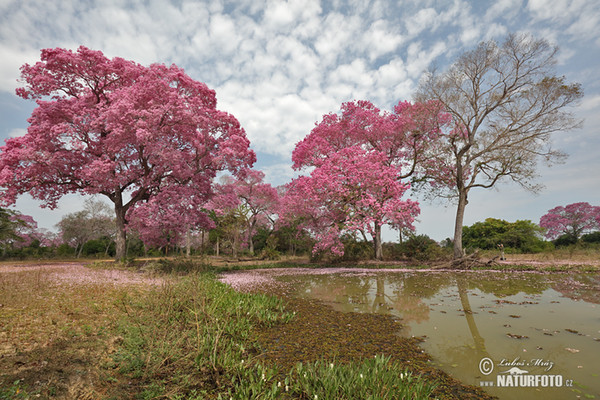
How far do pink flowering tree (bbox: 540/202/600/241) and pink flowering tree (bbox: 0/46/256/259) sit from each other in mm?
44247

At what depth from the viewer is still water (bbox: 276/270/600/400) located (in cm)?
344

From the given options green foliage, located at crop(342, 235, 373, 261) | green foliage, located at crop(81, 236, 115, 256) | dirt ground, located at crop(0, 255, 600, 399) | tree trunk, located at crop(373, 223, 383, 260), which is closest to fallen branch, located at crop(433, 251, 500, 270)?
tree trunk, located at crop(373, 223, 383, 260)

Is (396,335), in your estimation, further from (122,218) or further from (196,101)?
(122,218)

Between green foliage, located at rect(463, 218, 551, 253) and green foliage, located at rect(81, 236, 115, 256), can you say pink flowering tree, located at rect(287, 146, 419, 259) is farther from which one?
green foliage, located at rect(81, 236, 115, 256)

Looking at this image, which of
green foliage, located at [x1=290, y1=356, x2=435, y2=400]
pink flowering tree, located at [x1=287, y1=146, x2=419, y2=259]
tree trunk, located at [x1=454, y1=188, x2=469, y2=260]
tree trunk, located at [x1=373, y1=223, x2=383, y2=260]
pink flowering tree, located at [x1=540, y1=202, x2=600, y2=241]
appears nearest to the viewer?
green foliage, located at [x1=290, y1=356, x2=435, y2=400]

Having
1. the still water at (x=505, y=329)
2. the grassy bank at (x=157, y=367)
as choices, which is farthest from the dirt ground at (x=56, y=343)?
the still water at (x=505, y=329)

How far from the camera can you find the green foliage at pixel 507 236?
1147 inches

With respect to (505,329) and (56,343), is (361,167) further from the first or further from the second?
(56,343)

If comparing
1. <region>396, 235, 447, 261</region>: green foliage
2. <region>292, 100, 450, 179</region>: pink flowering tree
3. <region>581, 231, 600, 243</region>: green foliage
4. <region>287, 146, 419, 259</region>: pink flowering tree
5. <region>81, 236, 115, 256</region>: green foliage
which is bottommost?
<region>81, 236, 115, 256</region>: green foliage

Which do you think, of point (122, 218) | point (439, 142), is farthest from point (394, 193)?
point (122, 218)

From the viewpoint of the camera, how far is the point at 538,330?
509cm

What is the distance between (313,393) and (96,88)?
21385mm

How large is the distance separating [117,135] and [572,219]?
177 ft

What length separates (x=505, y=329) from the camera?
5207mm
